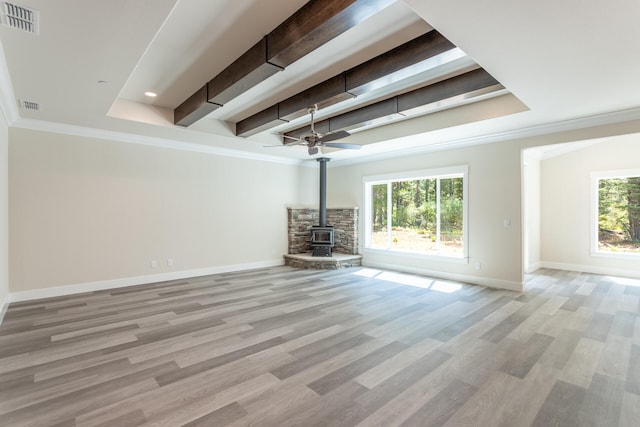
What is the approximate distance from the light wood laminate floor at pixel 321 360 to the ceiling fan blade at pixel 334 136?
2.42m

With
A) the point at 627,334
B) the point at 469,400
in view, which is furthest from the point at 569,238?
the point at 469,400

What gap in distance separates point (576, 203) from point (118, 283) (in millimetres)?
9922

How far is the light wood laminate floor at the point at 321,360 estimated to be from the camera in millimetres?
2146

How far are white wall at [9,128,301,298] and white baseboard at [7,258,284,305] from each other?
0.04m

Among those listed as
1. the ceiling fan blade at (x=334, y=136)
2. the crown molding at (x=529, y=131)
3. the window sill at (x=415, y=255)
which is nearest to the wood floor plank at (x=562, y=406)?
the ceiling fan blade at (x=334, y=136)

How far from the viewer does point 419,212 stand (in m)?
7.10

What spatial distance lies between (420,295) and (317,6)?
4.30 meters

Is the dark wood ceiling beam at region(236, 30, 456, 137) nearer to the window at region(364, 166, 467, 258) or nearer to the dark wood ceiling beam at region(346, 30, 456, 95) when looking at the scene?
the dark wood ceiling beam at region(346, 30, 456, 95)

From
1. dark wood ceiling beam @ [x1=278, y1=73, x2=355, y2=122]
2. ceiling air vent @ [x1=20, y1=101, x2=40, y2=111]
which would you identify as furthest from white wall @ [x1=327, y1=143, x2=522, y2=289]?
ceiling air vent @ [x1=20, y1=101, x2=40, y2=111]

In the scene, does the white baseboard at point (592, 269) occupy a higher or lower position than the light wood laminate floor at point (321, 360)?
higher

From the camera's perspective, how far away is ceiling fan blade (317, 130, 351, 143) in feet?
13.9

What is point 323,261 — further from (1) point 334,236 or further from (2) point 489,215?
(2) point 489,215

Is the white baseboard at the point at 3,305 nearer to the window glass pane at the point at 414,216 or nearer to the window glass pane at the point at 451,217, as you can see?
the window glass pane at the point at 414,216

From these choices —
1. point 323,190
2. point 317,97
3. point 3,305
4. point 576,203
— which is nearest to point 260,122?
point 317,97
